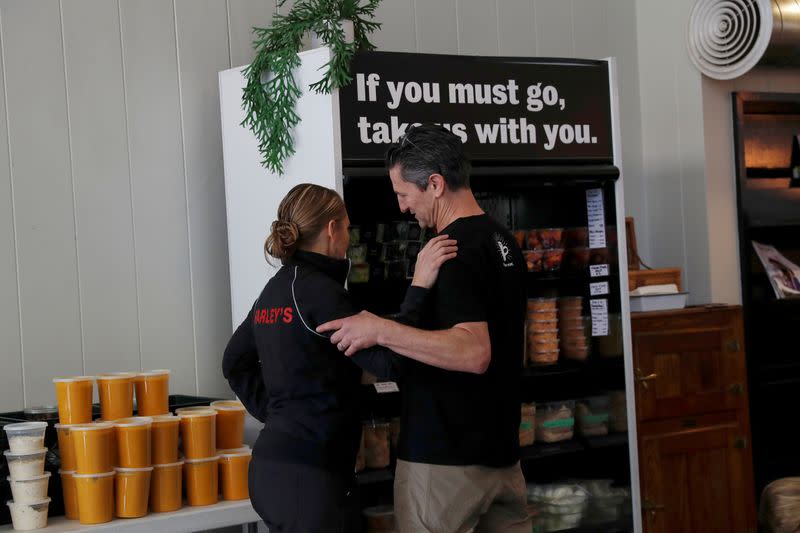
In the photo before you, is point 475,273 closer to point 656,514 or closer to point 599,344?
point 599,344

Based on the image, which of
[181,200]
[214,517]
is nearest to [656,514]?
[214,517]

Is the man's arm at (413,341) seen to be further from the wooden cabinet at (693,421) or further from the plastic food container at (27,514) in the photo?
the wooden cabinet at (693,421)

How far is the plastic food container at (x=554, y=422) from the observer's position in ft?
13.4

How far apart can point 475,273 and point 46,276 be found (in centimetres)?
177

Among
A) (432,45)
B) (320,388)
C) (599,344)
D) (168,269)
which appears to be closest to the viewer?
(320,388)

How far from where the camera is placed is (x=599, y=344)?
13.7 ft

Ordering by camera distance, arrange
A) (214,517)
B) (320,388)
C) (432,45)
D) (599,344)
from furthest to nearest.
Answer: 1. (432,45)
2. (599,344)
3. (214,517)
4. (320,388)

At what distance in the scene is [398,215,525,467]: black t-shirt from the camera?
2.51 meters

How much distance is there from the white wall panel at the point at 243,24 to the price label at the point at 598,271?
159 centimetres

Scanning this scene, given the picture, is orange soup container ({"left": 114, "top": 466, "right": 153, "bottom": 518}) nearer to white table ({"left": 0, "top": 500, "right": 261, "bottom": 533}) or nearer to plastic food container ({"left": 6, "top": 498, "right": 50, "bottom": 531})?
white table ({"left": 0, "top": 500, "right": 261, "bottom": 533})

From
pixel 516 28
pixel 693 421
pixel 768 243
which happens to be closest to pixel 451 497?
pixel 693 421

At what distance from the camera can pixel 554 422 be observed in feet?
13.4

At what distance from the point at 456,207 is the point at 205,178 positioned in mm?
1628

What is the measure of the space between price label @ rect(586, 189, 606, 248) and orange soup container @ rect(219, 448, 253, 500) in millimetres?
1688
